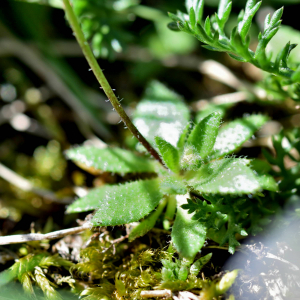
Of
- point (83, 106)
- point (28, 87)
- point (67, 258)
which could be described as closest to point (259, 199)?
point (67, 258)

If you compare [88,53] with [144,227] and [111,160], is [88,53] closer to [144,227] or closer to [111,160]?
[111,160]

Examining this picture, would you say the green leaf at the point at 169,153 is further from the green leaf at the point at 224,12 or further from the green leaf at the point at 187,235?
the green leaf at the point at 224,12

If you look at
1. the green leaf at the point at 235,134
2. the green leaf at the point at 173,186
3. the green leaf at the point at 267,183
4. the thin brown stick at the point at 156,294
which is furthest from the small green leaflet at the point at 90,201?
the green leaf at the point at 267,183

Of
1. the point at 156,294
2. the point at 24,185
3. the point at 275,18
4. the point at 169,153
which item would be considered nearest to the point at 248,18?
the point at 275,18

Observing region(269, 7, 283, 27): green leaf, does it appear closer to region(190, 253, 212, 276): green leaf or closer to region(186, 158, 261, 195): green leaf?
region(186, 158, 261, 195): green leaf

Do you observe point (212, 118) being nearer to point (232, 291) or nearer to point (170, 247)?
point (170, 247)
